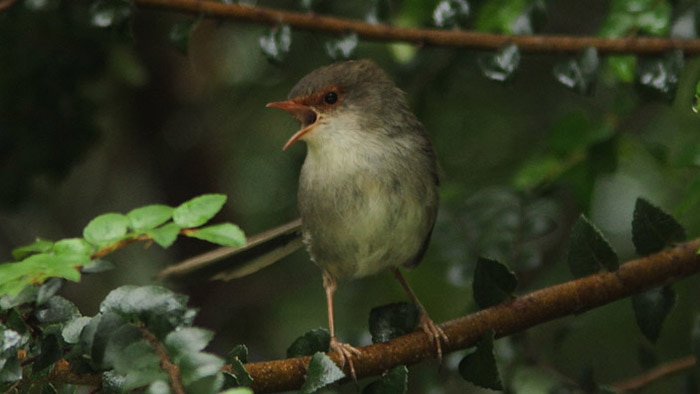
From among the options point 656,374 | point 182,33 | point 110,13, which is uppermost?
point 110,13

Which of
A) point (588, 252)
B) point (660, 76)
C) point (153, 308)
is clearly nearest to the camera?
point (153, 308)

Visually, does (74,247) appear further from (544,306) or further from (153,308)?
(544,306)

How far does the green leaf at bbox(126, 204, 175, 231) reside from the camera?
2.18 metres

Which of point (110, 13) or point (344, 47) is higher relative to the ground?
point (110, 13)

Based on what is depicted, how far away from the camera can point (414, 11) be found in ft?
12.8

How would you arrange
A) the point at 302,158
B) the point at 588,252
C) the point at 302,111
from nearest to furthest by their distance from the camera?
the point at 588,252, the point at 302,111, the point at 302,158

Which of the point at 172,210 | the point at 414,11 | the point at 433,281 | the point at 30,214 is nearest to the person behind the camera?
the point at 172,210

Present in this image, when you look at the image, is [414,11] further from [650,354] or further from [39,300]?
[39,300]

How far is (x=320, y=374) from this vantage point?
2352mm

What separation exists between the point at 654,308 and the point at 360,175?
4.52 ft

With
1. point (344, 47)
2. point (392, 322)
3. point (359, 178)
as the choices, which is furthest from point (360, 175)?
point (392, 322)

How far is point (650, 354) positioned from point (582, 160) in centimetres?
91

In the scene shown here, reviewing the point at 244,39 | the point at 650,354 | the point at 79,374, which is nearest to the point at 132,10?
the point at 79,374

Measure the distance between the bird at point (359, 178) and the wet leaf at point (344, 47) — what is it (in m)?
0.51
